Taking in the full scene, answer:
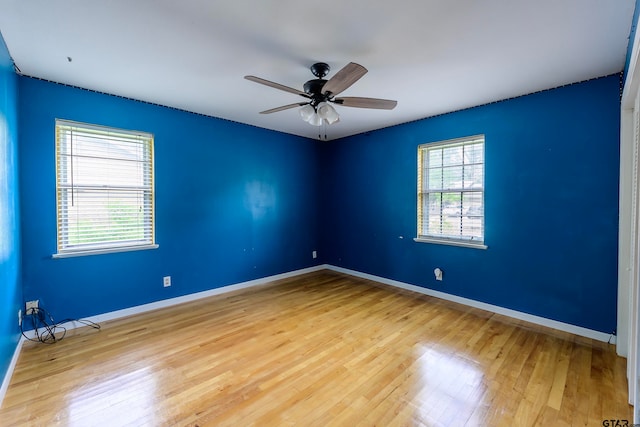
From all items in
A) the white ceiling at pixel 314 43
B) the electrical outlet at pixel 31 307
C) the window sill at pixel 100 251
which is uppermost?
the white ceiling at pixel 314 43

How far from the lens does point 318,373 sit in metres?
2.10

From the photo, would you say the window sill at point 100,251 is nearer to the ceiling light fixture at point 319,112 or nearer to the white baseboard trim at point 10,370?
the white baseboard trim at point 10,370

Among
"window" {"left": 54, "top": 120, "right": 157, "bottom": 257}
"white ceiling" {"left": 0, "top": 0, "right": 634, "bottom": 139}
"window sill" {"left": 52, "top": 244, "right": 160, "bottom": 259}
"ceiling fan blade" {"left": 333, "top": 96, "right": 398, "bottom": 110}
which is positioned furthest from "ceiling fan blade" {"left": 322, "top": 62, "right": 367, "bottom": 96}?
"window sill" {"left": 52, "top": 244, "right": 160, "bottom": 259}

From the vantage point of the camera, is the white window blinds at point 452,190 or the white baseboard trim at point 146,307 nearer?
the white baseboard trim at point 146,307

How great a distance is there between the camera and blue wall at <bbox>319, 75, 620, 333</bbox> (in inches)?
101

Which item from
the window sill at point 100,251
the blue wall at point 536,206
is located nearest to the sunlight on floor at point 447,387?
the blue wall at point 536,206

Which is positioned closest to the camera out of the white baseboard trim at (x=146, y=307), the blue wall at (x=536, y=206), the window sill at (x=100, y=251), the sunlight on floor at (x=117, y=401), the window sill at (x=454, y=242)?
the sunlight on floor at (x=117, y=401)

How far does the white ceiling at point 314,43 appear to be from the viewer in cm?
168

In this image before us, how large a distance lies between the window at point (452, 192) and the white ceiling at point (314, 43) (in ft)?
2.58

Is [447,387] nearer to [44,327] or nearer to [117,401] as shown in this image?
[117,401]

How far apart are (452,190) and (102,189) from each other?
4.22m

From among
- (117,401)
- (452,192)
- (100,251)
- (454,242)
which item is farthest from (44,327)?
(452,192)

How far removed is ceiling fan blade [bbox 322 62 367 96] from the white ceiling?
297mm

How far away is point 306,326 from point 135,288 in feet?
6.83
